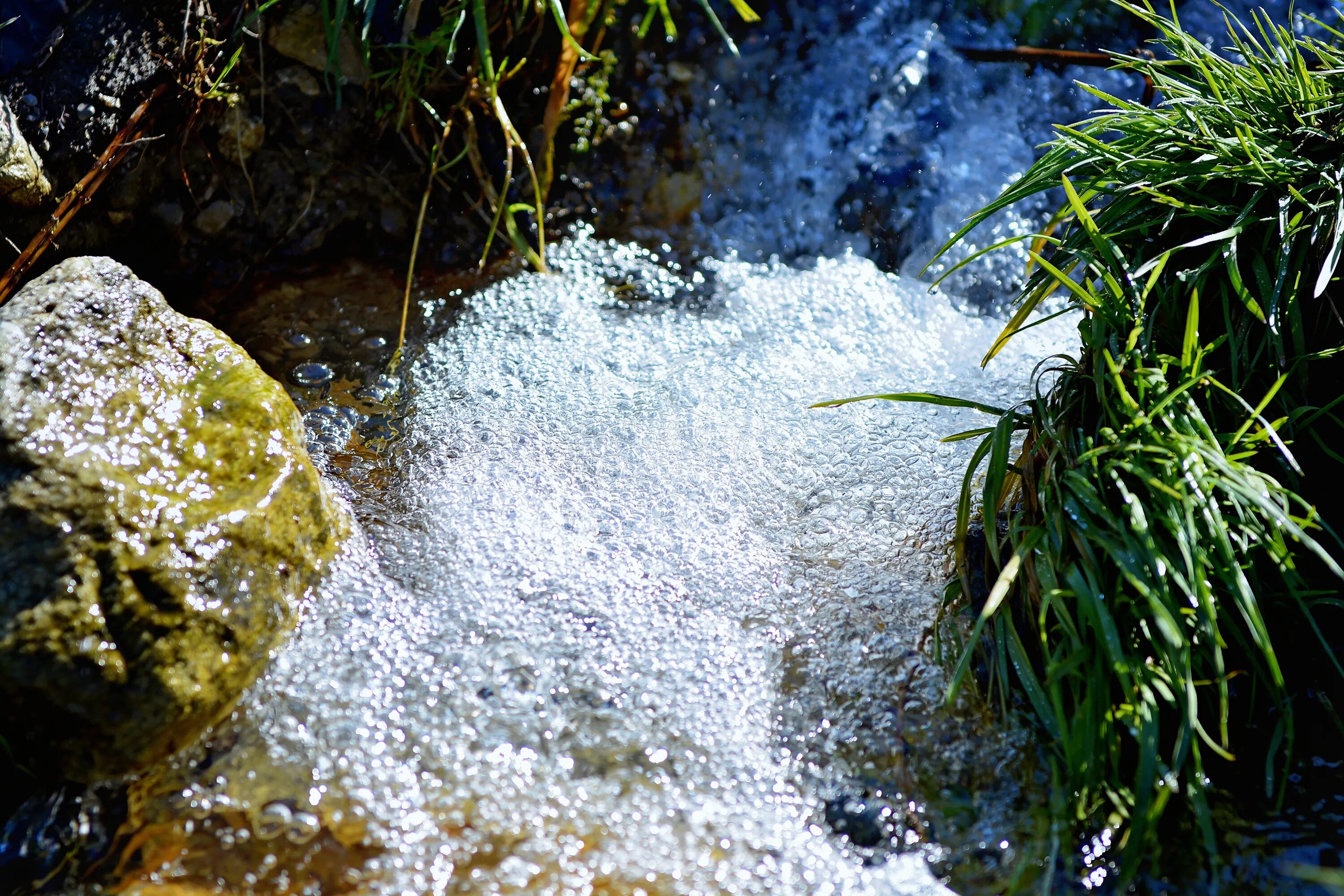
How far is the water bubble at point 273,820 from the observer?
1.60 metres

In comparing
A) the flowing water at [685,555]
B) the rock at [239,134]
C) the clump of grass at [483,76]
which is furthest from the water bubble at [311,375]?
the rock at [239,134]

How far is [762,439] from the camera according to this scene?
245 centimetres

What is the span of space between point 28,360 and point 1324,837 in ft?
8.27

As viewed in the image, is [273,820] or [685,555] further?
[685,555]

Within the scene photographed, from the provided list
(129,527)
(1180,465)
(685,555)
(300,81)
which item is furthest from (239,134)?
(1180,465)

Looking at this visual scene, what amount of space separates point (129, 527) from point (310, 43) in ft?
5.14

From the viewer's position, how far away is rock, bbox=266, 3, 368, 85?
8.43ft

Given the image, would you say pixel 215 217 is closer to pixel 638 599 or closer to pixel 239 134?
pixel 239 134

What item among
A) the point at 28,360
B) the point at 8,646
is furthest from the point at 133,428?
the point at 8,646

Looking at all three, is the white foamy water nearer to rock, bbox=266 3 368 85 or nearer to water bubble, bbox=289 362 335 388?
water bubble, bbox=289 362 335 388

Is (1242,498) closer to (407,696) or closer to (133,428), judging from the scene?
(407,696)

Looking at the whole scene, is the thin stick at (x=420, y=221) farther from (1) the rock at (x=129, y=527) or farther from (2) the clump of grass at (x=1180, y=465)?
(2) the clump of grass at (x=1180, y=465)

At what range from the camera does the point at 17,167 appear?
2188 millimetres

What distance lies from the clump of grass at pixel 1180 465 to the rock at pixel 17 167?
2.06m
